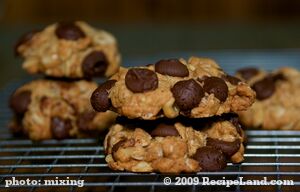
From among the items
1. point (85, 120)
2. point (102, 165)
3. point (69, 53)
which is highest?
point (69, 53)

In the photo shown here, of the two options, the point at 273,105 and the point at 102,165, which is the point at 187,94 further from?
the point at 273,105

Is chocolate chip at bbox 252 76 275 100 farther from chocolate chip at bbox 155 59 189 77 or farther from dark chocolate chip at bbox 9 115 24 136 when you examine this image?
dark chocolate chip at bbox 9 115 24 136

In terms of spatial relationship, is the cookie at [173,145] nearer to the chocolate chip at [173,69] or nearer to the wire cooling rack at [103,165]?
the wire cooling rack at [103,165]

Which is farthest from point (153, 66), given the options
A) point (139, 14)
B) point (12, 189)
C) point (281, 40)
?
point (139, 14)

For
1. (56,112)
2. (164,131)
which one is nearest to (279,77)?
(164,131)

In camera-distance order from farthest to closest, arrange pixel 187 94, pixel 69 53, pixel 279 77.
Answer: pixel 279 77, pixel 69 53, pixel 187 94

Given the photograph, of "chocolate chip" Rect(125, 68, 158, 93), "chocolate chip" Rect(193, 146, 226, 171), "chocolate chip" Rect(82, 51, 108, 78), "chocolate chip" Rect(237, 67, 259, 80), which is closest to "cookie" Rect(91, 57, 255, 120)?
"chocolate chip" Rect(125, 68, 158, 93)

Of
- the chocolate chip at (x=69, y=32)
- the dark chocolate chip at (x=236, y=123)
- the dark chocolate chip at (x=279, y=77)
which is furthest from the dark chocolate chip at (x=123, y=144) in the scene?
the dark chocolate chip at (x=279, y=77)
